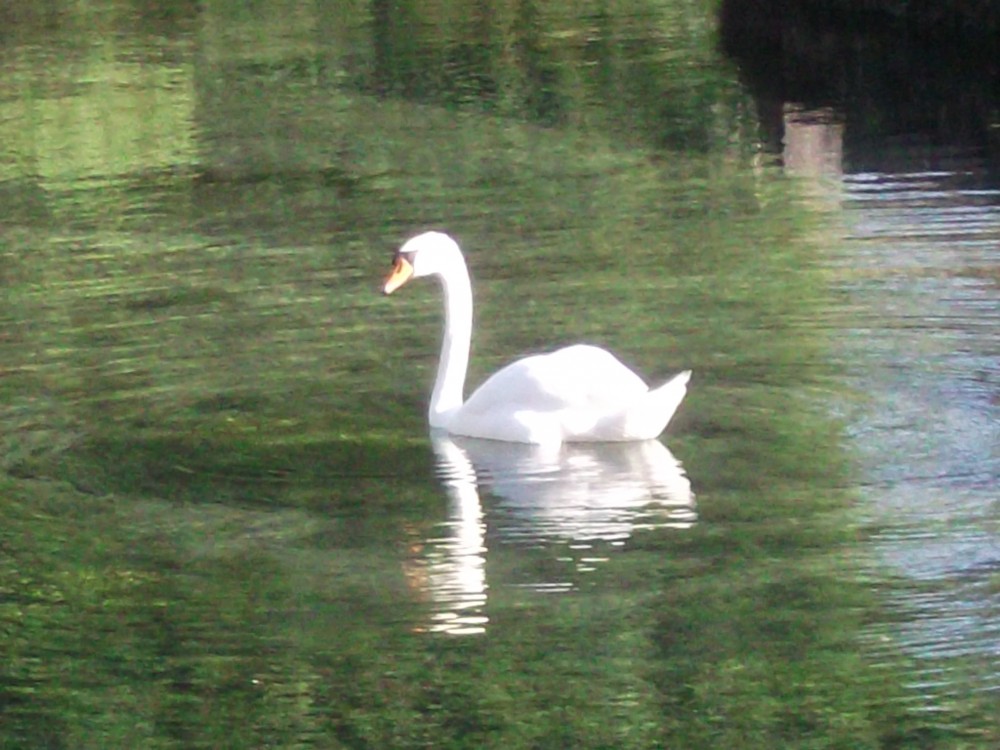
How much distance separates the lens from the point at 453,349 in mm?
10688

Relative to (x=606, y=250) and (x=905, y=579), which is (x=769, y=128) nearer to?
(x=606, y=250)

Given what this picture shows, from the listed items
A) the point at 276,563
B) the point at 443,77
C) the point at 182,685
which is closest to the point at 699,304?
the point at 276,563

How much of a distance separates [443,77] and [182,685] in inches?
647

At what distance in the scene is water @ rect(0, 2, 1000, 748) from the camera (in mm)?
7363

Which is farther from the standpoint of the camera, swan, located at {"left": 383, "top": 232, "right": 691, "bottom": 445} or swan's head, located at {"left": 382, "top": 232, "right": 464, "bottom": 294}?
swan's head, located at {"left": 382, "top": 232, "right": 464, "bottom": 294}

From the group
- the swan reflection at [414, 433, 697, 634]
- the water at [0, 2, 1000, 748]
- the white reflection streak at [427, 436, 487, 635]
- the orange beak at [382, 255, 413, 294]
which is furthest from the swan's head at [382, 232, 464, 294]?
the white reflection streak at [427, 436, 487, 635]

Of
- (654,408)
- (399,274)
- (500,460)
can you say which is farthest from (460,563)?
(399,274)

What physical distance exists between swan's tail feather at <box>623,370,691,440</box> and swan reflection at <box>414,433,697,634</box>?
10 centimetres

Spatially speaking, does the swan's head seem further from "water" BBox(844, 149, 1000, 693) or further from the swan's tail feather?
"water" BBox(844, 149, 1000, 693)

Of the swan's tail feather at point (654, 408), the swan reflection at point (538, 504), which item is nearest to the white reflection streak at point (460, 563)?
the swan reflection at point (538, 504)

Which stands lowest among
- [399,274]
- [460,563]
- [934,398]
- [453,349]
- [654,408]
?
[460,563]

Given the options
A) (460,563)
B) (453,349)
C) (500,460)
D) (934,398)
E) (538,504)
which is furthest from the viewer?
(453,349)

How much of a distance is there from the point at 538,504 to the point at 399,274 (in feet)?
6.43

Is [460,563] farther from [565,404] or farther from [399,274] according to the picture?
Result: [399,274]
